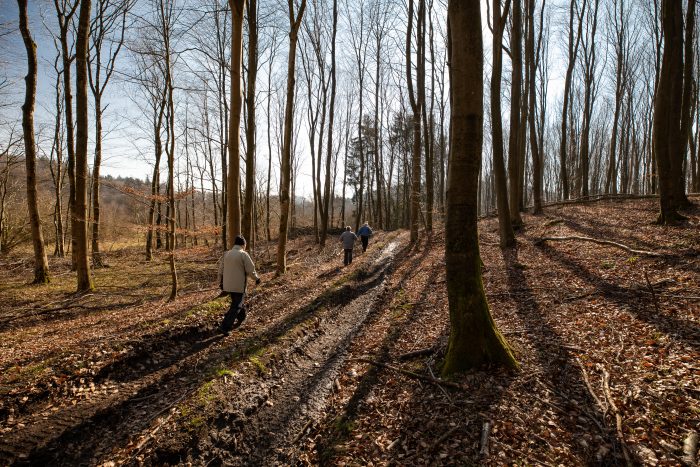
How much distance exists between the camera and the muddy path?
3826 millimetres

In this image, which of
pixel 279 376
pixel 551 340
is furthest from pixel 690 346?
pixel 279 376

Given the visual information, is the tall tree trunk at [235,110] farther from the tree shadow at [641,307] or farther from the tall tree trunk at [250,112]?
the tree shadow at [641,307]

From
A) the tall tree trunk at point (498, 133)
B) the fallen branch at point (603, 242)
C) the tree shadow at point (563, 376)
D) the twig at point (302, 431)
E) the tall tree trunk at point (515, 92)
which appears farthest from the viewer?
the tall tree trunk at point (515, 92)

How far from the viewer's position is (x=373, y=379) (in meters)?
5.33

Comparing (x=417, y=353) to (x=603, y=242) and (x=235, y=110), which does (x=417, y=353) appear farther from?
(x=235, y=110)

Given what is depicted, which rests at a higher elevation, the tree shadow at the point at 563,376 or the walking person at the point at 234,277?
the walking person at the point at 234,277

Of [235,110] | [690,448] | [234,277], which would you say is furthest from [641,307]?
[235,110]

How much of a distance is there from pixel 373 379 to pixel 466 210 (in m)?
3.03

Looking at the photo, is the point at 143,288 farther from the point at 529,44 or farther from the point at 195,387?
the point at 529,44

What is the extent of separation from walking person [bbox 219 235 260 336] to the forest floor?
1.47 feet

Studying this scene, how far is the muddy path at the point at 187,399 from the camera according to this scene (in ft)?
12.6

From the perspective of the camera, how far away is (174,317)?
755 cm

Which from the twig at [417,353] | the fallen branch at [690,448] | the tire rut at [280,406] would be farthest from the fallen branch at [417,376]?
the fallen branch at [690,448]

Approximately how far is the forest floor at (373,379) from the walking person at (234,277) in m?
A: 0.45
